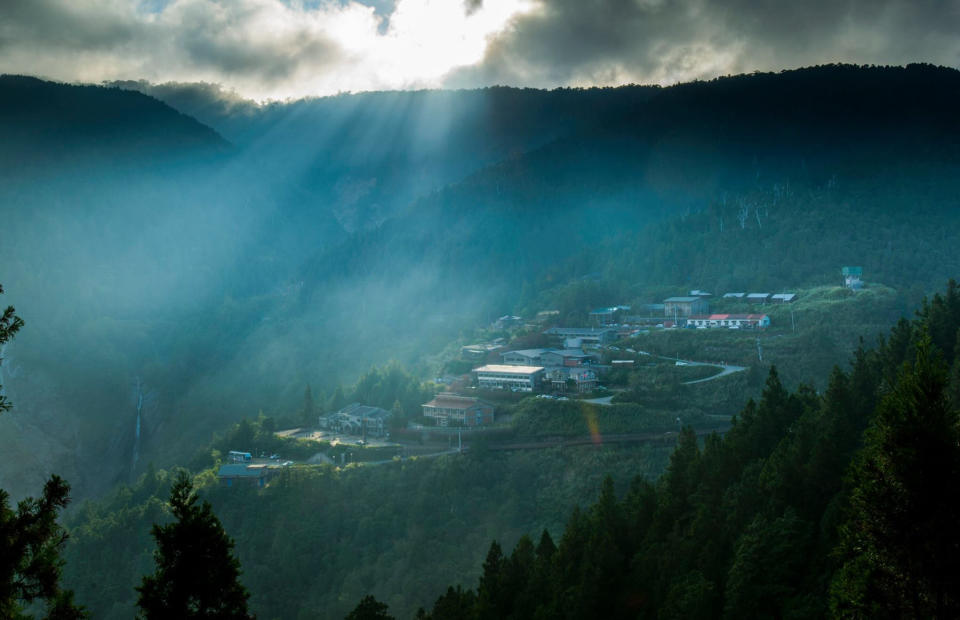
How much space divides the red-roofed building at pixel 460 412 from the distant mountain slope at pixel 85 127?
98.3 metres

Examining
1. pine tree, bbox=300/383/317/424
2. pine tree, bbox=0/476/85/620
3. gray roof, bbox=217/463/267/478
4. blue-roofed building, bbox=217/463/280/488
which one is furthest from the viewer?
pine tree, bbox=300/383/317/424

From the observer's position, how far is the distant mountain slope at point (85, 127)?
4144 inches

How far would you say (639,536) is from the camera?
16875 mm

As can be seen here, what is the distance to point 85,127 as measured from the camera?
114 metres

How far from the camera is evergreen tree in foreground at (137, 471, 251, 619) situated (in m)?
7.38

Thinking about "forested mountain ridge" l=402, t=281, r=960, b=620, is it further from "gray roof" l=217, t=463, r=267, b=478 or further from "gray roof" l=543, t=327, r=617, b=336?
"gray roof" l=543, t=327, r=617, b=336

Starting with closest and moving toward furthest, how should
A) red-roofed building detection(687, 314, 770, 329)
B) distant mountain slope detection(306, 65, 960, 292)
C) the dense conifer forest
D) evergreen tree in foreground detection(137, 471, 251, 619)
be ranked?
1. evergreen tree in foreground detection(137, 471, 251, 619)
2. the dense conifer forest
3. red-roofed building detection(687, 314, 770, 329)
4. distant mountain slope detection(306, 65, 960, 292)

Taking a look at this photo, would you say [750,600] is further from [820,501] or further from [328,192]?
[328,192]

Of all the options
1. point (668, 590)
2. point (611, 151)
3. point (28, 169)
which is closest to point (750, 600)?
point (668, 590)

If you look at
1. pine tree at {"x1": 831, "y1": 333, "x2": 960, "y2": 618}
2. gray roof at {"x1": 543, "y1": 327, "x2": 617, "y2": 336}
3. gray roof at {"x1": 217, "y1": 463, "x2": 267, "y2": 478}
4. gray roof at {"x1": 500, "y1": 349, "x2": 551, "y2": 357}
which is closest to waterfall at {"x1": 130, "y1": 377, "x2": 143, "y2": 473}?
gray roof at {"x1": 217, "y1": 463, "x2": 267, "y2": 478}

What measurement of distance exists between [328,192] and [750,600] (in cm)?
12380

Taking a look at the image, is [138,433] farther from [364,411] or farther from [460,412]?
[460,412]

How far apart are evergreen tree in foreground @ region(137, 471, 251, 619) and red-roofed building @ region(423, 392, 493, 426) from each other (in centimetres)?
2847

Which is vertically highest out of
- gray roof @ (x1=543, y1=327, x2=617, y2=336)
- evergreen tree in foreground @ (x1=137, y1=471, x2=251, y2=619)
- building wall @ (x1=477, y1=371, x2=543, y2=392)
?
gray roof @ (x1=543, y1=327, x2=617, y2=336)
